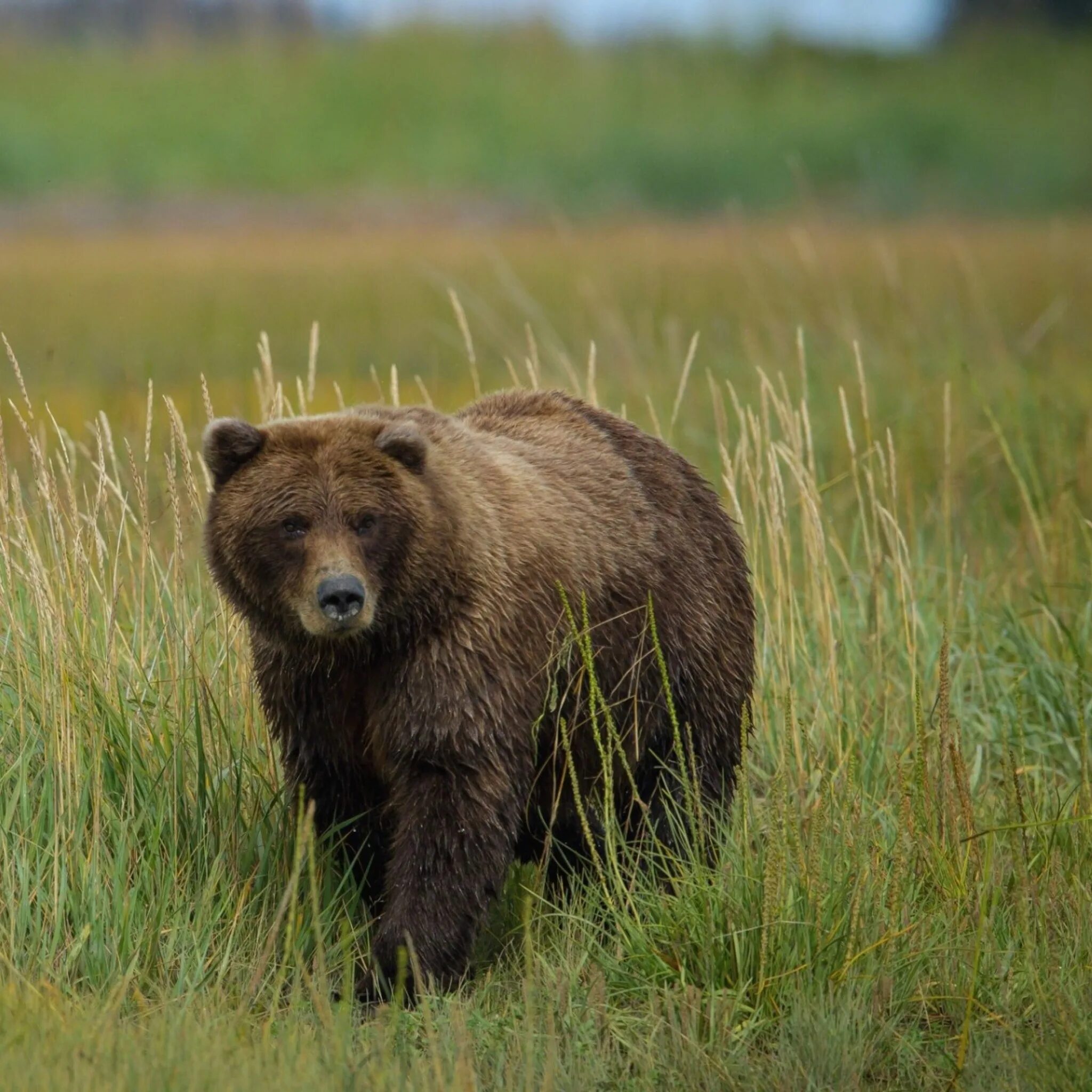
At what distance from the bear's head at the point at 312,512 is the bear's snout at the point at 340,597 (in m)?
0.10

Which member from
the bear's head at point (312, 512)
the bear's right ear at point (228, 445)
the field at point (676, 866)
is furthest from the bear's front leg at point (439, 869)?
the bear's right ear at point (228, 445)

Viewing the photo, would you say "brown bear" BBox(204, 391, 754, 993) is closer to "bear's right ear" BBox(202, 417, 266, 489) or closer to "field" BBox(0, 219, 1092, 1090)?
"bear's right ear" BBox(202, 417, 266, 489)

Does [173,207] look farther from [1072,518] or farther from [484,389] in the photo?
[1072,518]

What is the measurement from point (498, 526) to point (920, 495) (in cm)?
472

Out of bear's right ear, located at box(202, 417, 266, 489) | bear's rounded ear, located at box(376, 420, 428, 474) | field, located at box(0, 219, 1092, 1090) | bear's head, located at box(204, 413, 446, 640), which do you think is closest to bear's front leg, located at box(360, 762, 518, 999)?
field, located at box(0, 219, 1092, 1090)

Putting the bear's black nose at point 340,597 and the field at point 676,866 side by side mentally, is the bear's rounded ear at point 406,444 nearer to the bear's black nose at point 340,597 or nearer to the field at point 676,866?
the bear's black nose at point 340,597

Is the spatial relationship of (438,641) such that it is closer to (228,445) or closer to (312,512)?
(312,512)

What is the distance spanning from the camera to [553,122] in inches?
1252

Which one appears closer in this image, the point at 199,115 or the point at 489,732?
the point at 489,732

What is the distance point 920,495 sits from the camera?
9227 millimetres

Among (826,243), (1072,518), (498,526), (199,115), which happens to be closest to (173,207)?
(199,115)

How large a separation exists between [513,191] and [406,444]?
24.1 meters

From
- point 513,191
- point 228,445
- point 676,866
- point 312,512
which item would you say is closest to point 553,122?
point 513,191

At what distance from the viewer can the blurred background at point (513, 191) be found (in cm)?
1561
